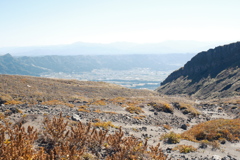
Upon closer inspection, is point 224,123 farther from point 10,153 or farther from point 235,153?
point 10,153

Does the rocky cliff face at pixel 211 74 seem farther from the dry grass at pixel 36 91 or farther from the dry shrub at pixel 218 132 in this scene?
the dry shrub at pixel 218 132

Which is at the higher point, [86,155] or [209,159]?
[86,155]

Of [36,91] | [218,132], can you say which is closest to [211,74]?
[36,91]

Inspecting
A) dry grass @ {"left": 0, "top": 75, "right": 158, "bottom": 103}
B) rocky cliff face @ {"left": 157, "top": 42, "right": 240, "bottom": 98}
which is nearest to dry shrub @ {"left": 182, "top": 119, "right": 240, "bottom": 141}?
dry grass @ {"left": 0, "top": 75, "right": 158, "bottom": 103}

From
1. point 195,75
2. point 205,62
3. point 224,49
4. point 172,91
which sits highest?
point 224,49

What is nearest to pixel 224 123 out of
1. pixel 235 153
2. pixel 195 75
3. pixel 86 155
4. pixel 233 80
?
pixel 235 153

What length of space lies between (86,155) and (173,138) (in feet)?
26.0

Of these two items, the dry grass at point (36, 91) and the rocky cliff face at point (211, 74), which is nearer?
the dry grass at point (36, 91)

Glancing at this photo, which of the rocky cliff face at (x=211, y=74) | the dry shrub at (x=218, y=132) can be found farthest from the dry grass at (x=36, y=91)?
the rocky cliff face at (x=211, y=74)

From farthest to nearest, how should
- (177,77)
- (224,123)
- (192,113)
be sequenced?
(177,77), (192,113), (224,123)

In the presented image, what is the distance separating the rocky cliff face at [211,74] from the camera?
91.9 metres

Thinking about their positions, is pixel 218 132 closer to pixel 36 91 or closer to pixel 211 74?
pixel 36 91

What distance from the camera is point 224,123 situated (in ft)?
53.4

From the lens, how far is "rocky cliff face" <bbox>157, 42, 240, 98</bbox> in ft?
302
